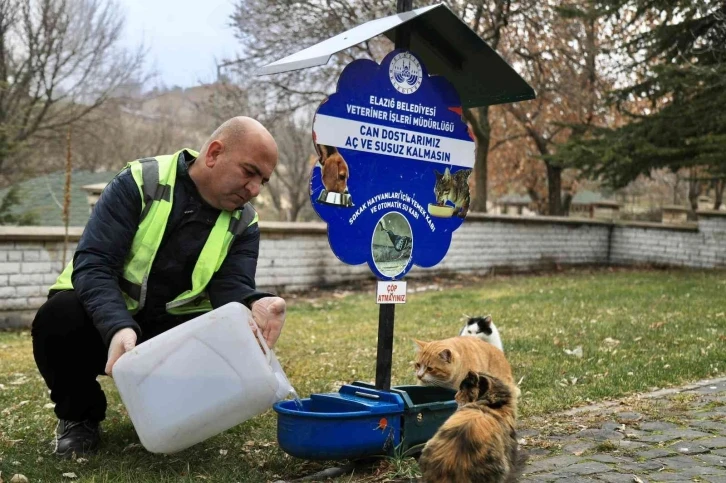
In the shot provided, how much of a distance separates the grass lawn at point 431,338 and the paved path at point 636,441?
33cm

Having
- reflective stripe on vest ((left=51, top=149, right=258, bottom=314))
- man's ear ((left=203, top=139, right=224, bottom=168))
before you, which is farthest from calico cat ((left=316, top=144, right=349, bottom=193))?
reflective stripe on vest ((left=51, top=149, right=258, bottom=314))

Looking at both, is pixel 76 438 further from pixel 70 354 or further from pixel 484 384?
pixel 484 384

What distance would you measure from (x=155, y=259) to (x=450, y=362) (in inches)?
68.4

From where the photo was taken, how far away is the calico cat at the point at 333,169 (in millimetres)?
3402

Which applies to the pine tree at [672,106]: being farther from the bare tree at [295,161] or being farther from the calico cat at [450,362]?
the bare tree at [295,161]

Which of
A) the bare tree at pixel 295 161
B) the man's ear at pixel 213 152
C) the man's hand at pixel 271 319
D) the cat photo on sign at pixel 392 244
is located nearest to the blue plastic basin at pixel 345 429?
the man's hand at pixel 271 319

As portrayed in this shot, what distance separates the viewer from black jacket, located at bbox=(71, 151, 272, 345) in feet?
10.4

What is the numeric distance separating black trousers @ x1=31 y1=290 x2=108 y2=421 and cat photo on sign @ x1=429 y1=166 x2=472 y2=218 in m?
1.91

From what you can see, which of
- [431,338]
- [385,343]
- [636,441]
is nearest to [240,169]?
[385,343]

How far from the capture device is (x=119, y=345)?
2941 mm

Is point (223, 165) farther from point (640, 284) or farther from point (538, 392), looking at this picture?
point (640, 284)

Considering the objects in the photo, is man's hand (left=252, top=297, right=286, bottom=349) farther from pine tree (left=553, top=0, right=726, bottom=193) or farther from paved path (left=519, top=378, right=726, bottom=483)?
pine tree (left=553, top=0, right=726, bottom=193)

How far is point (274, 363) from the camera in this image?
3475 millimetres

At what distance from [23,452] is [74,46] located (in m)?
20.9
